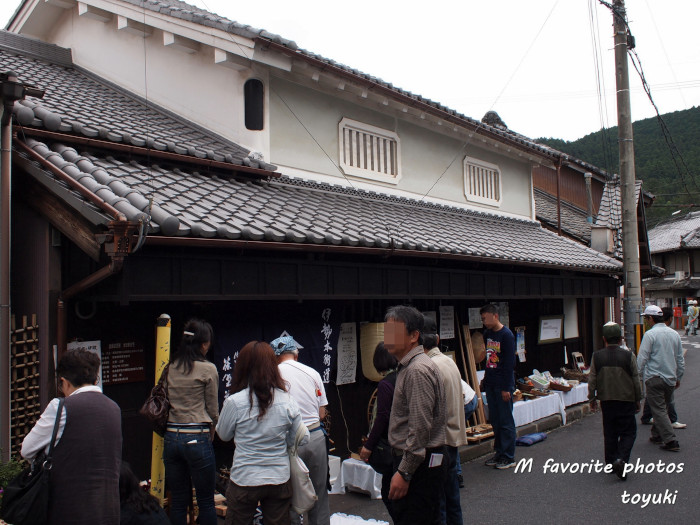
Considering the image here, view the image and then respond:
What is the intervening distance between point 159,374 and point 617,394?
6013mm

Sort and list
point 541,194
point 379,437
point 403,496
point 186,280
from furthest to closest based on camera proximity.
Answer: point 541,194 → point 186,280 → point 379,437 → point 403,496

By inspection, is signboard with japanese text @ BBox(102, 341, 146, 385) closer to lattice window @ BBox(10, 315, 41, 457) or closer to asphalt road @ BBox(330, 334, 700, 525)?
lattice window @ BBox(10, 315, 41, 457)

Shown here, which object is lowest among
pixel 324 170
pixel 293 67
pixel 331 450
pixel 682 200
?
pixel 331 450

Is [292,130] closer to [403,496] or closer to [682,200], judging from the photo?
[403,496]

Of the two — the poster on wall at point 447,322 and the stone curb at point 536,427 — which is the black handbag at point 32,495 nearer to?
the stone curb at point 536,427

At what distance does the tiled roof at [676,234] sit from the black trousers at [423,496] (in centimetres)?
4235

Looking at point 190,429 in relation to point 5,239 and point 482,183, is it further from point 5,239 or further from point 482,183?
point 482,183

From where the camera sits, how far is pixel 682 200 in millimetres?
46750

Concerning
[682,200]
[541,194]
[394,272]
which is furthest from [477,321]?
[682,200]

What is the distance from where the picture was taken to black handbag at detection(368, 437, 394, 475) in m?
4.97

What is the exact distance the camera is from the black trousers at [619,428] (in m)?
7.95

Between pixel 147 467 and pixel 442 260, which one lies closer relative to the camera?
pixel 147 467

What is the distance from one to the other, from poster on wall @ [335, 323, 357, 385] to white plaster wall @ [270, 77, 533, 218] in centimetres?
314

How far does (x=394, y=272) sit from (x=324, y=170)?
3066 millimetres
